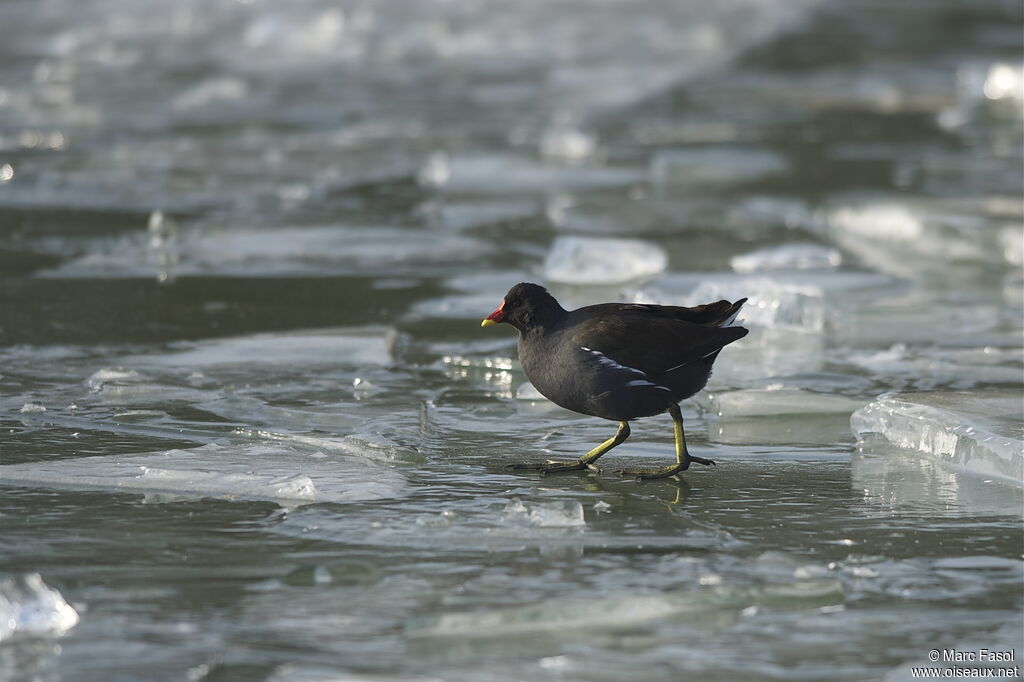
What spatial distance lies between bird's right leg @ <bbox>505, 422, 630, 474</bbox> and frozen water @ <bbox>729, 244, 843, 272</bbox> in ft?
10.6

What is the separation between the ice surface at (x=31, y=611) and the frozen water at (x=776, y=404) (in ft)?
8.39

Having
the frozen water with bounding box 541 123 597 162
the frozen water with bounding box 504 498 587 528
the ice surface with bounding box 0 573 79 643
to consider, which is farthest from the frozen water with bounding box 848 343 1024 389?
the frozen water with bounding box 541 123 597 162

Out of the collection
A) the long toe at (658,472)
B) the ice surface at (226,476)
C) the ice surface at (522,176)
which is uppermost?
the ice surface at (522,176)

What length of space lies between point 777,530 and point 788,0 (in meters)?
19.3

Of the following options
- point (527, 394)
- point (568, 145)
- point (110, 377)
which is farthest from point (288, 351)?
point (568, 145)

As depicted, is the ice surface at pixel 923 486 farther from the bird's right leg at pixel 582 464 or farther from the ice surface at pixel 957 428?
the bird's right leg at pixel 582 464

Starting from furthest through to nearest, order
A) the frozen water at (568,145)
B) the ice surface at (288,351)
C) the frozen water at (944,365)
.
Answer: the frozen water at (568,145)
the ice surface at (288,351)
the frozen water at (944,365)

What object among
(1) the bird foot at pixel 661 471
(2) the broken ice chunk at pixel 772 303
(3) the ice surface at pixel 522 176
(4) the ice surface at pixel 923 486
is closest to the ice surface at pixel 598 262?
(2) the broken ice chunk at pixel 772 303

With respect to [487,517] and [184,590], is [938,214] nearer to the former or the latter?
[487,517]

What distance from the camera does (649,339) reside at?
415 centimetres

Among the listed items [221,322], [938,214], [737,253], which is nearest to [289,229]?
[221,322]

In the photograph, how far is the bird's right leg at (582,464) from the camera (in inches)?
167

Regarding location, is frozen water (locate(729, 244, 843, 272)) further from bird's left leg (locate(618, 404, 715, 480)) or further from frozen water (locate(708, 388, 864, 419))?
bird's left leg (locate(618, 404, 715, 480))

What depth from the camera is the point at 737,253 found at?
7.83 meters
